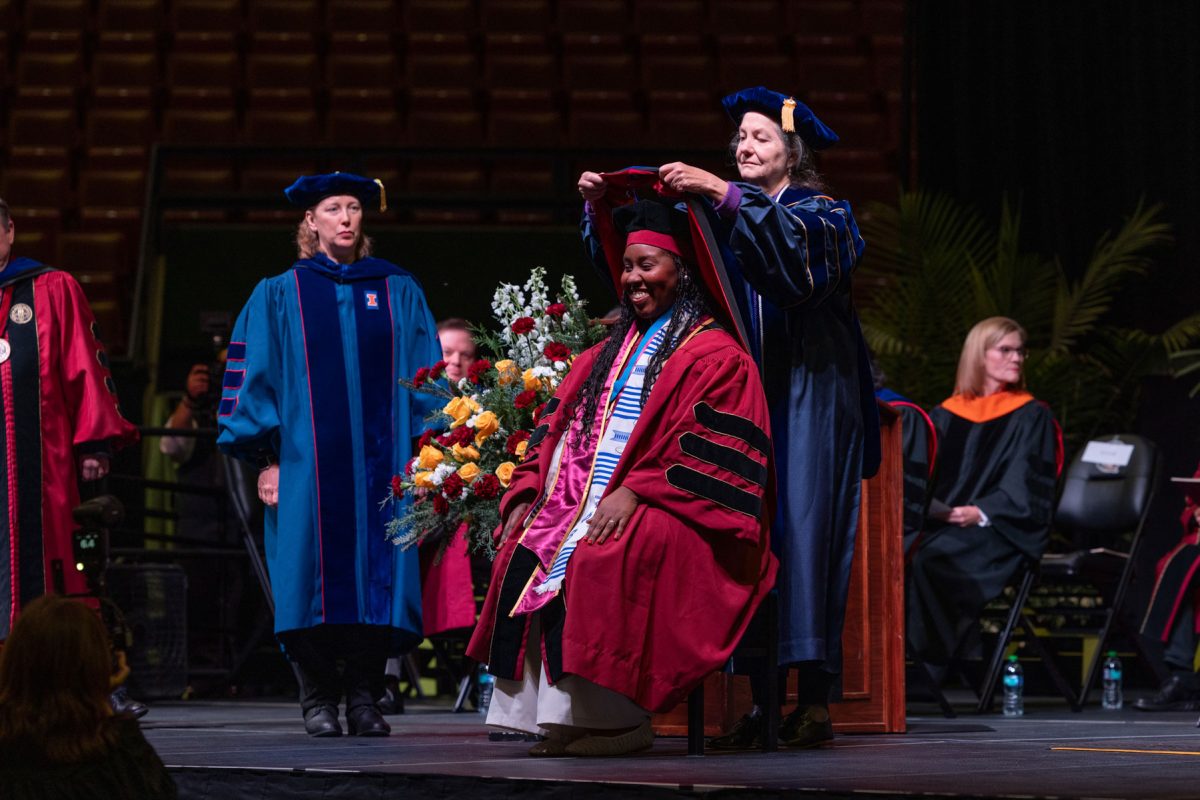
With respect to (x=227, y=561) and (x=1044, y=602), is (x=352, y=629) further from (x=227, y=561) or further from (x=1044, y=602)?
(x=1044, y=602)

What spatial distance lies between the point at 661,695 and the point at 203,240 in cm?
625

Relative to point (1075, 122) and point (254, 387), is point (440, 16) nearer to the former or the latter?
point (1075, 122)

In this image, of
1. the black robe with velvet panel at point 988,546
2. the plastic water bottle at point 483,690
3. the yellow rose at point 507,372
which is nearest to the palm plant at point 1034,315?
the black robe with velvet panel at point 988,546

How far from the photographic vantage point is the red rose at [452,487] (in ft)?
15.7

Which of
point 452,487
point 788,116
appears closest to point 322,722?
point 452,487

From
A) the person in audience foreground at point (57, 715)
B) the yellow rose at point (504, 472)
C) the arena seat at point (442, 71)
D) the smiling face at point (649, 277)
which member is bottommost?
the person in audience foreground at point (57, 715)

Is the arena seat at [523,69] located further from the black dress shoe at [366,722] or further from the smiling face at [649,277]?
the smiling face at [649,277]

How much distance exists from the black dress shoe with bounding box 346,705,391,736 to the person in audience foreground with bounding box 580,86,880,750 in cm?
109

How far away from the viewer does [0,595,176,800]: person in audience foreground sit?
2410mm

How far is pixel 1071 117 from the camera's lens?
356 inches

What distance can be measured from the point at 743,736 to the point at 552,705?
62 cm

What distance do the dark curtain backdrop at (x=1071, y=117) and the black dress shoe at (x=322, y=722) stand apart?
550 centimetres

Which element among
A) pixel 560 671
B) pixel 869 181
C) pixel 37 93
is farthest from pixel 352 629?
pixel 37 93

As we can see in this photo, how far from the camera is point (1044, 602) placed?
8.02 m
